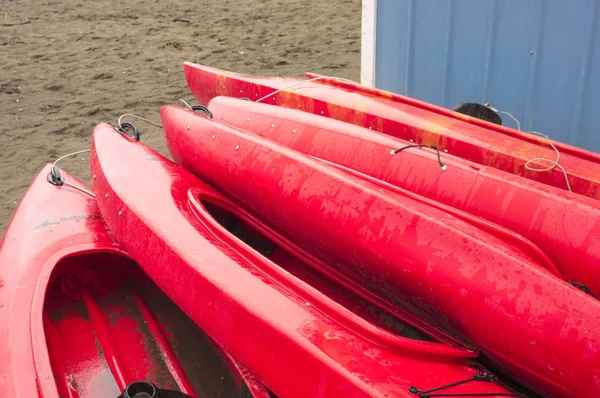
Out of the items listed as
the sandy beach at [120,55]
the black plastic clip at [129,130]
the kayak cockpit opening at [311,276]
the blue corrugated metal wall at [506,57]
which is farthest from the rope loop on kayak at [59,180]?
the blue corrugated metal wall at [506,57]

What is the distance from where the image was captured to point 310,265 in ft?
8.12

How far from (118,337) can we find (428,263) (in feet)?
4.77

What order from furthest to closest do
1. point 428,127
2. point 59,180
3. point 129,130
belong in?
point 129,130
point 59,180
point 428,127

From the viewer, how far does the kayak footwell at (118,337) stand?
231 cm

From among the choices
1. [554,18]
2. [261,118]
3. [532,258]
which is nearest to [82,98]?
[261,118]

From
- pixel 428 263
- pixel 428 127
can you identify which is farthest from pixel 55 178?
pixel 428 263

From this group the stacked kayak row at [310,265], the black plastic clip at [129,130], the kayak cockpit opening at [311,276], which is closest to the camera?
the stacked kayak row at [310,265]

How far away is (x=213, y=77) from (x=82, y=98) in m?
2.30

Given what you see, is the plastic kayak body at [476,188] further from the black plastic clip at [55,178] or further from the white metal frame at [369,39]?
the white metal frame at [369,39]

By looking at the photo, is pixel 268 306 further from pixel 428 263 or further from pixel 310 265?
pixel 310 265

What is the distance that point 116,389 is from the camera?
2.26m

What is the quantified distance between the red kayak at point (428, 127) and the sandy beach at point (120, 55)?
146cm

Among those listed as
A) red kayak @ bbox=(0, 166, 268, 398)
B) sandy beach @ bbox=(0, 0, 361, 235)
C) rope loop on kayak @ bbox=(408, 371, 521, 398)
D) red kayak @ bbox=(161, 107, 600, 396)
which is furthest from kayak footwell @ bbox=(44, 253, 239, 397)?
sandy beach @ bbox=(0, 0, 361, 235)

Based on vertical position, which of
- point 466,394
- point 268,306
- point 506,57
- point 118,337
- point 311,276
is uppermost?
point 506,57
